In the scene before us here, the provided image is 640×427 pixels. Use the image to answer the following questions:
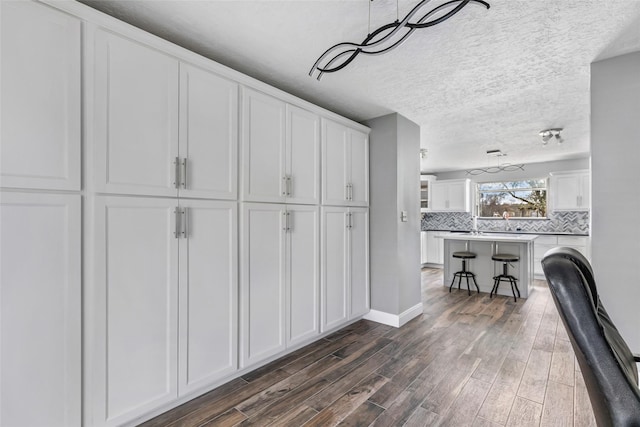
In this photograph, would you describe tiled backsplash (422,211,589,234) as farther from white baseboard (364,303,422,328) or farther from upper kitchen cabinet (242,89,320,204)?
upper kitchen cabinet (242,89,320,204)

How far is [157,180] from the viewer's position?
72.9 inches

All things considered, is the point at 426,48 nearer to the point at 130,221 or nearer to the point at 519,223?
the point at 130,221

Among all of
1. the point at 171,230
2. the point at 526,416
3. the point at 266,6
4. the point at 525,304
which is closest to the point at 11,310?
the point at 171,230

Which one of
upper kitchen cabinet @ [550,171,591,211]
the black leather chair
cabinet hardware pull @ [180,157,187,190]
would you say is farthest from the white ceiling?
upper kitchen cabinet @ [550,171,591,211]

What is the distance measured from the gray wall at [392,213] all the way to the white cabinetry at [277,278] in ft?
3.30

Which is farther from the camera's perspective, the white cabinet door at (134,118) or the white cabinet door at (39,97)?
the white cabinet door at (134,118)

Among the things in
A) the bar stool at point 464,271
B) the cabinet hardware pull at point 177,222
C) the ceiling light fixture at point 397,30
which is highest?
the ceiling light fixture at point 397,30

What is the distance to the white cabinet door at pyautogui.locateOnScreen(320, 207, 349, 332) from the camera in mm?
3064

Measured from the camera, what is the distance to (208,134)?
211 centimetres

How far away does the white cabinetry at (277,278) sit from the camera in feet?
7.70

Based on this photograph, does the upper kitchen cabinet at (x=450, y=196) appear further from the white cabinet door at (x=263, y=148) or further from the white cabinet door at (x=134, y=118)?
the white cabinet door at (x=134, y=118)

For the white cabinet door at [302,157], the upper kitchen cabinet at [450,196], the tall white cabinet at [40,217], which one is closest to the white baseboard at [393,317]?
the white cabinet door at [302,157]

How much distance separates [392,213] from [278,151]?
164 cm

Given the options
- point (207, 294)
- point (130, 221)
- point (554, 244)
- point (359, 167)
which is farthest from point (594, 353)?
point (554, 244)
